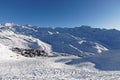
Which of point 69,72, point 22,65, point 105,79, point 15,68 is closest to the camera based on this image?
point 105,79

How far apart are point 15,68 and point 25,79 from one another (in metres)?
11.2

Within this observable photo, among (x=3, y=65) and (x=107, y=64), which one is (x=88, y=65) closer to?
(x=107, y=64)

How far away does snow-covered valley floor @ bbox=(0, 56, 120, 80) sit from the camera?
102 ft

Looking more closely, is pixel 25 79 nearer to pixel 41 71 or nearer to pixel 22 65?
pixel 41 71

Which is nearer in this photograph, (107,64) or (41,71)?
(41,71)

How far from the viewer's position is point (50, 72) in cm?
3566

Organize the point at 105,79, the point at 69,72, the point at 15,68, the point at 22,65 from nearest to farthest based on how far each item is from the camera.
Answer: the point at 105,79 → the point at 69,72 → the point at 15,68 → the point at 22,65

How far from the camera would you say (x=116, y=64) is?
4416 centimetres

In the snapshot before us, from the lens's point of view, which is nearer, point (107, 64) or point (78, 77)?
point (78, 77)

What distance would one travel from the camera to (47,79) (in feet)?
97.5

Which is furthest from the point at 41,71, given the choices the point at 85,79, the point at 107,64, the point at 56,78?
the point at 107,64

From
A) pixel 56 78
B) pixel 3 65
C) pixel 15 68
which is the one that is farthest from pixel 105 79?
pixel 3 65

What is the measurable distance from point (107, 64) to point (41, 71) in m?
13.9

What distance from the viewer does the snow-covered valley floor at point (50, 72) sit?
31219 millimetres
